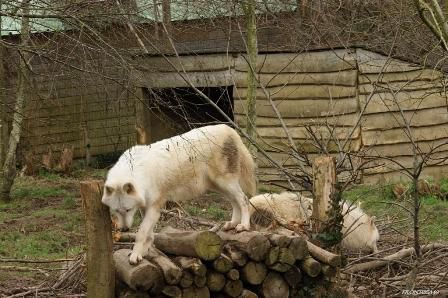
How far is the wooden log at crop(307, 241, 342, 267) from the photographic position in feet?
24.3

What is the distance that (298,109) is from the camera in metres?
17.3

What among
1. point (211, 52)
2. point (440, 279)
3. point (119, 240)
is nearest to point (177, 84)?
point (211, 52)

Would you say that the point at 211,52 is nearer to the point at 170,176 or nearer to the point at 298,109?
the point at 298,109

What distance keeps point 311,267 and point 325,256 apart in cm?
20

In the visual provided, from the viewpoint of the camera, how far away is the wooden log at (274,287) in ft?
24.1

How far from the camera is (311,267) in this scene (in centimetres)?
734

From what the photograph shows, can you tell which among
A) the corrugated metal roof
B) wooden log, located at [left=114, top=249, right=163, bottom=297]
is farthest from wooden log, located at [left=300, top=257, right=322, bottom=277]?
the corrugated metal roof

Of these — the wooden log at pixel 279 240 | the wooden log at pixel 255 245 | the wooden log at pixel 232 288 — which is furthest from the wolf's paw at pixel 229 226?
the wooden log at pixel 232 288

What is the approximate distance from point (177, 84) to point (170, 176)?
34.6 feet

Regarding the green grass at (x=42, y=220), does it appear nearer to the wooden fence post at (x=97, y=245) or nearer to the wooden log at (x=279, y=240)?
the wooden fence post at (x=97, y=245)

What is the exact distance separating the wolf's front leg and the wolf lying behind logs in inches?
73.3

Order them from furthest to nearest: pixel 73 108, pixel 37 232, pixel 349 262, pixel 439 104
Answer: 1. pixel 73 108
2. pixel 439 104
3. pixel 37 232
4. pixel 349 262

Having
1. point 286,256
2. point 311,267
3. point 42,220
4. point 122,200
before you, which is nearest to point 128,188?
point 122,200

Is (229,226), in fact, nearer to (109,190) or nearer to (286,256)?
(286,256)
